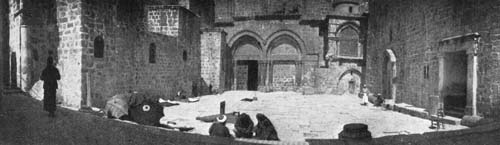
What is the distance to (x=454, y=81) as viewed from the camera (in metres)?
11.3

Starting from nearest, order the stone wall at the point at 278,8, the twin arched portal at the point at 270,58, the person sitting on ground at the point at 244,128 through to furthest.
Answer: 1. the person sitting on ground at the point at 244,128
2. the stone wall at the point at 278,8
3. the twin arched portal at the point at 270,58

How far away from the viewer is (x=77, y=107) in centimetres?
978

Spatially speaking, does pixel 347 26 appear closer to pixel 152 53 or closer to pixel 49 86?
pixel 152 53

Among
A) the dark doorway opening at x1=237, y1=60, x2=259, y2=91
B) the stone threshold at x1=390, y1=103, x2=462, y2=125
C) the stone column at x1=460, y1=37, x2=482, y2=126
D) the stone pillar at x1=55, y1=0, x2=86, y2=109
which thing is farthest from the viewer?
the dark doorway opening at x1=237, y1=60, x2=259, y2=91

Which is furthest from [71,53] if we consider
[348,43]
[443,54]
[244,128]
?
[348,43]

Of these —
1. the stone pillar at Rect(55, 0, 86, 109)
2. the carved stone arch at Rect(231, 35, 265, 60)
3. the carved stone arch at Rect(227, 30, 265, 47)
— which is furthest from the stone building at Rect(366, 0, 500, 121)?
the stone pillar at Rect(55, 0, 86, 109)

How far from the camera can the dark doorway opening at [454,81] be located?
36.5 ft

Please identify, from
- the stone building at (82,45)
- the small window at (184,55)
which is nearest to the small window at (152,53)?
the stone building at (82,45)

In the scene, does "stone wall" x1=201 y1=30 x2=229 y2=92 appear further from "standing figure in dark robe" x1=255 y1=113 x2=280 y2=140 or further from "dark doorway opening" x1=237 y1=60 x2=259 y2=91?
"standing figure in dark robe" x1=255 y1=113 x2=280 y2=140

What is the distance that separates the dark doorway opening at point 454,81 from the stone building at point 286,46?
1068 cm

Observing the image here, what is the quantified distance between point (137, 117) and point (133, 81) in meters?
5.44

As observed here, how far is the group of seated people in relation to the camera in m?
6.38

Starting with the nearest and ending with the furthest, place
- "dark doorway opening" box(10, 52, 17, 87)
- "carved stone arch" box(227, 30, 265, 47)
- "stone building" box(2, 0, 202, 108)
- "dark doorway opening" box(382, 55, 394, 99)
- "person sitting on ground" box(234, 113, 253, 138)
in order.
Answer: "person sitting on ground" box(234, 113, 253, 138) → "stone building" box(2, 0, 202, 108) → "dark doorway opening" box(10, 52, 17, 87) → "dark doorway opening" box(382, 55, 394, 99) → "carved stone arch" box(227, 30, 265, 47)

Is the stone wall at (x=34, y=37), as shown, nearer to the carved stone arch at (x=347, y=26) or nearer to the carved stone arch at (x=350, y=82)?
the carved stone arch at (x=347, y=26)
